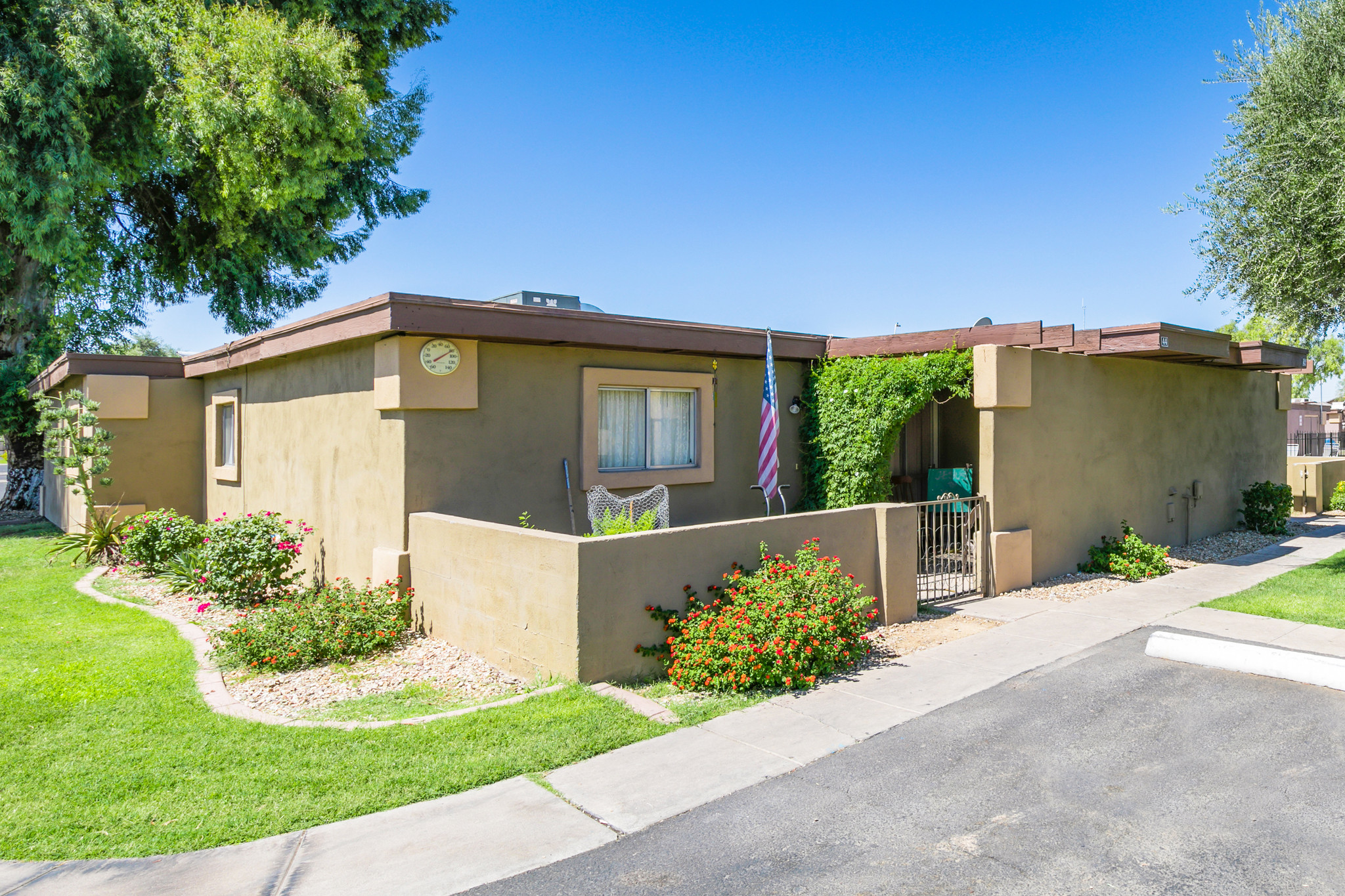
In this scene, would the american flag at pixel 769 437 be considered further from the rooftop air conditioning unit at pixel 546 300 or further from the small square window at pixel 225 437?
the small square window at pixel 225 437

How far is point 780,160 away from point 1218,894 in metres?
17.1

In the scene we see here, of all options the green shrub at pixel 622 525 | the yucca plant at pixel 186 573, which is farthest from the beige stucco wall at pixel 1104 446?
the yucca plant at pixel 186 573

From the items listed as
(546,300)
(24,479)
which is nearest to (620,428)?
(546,300)

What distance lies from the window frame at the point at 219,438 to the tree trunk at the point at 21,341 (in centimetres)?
807

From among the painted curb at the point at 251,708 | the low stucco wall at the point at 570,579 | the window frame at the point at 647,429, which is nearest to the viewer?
the painted curb at the point at 251,708

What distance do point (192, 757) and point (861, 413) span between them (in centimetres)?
789

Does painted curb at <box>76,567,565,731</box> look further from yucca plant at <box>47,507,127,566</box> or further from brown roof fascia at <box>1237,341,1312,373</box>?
brown roof fascia at <box>1237,341,1312,373</box>

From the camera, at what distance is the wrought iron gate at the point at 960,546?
31.3ft

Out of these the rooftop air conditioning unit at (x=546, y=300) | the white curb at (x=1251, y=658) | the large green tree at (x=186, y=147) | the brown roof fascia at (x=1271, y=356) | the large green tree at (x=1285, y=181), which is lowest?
the white curb at (x=1251, y=658)

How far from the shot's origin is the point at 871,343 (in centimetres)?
1067

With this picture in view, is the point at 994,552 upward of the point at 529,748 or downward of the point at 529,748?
upward

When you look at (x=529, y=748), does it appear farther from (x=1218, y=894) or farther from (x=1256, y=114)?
(x=1256, y=114)

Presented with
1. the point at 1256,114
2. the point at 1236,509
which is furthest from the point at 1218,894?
the point at 1236,509

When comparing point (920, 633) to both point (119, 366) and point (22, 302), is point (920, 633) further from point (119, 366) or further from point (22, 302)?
point (22, 302)
